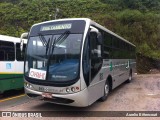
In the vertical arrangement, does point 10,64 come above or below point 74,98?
above

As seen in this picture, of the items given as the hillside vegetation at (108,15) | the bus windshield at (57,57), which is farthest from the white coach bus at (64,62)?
the hillside vegetation at (108,15)

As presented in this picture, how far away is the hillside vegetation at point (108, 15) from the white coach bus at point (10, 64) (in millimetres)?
21258

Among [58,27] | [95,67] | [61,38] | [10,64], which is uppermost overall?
[58,27]

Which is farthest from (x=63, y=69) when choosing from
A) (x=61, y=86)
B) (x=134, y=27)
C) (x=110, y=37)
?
(x=134, y=27)

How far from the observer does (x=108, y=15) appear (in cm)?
3759

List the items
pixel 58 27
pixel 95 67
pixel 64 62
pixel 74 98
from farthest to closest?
1. pixel 95 67
2. pixel 58 27
3. pixel 64 62
4. pixel 74 98

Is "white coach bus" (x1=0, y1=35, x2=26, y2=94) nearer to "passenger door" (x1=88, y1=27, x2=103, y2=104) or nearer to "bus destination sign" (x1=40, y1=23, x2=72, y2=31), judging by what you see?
"bus destination sign" (x1=40, y1=23, x2=72, y2=31)

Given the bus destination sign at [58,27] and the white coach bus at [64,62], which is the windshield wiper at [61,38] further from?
the bus destination sign at [58,27]

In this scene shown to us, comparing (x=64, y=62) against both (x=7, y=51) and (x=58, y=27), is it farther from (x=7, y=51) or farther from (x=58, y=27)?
(x=7, y=51)

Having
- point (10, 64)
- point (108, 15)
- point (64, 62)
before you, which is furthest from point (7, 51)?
point (108, 15)

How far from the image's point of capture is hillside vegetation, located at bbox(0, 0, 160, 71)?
3378 centimetres

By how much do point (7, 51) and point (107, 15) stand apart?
27.5m

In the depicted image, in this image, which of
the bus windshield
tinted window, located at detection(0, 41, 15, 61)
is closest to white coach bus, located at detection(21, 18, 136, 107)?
the bus windshield

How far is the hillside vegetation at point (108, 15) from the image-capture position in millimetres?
33781
